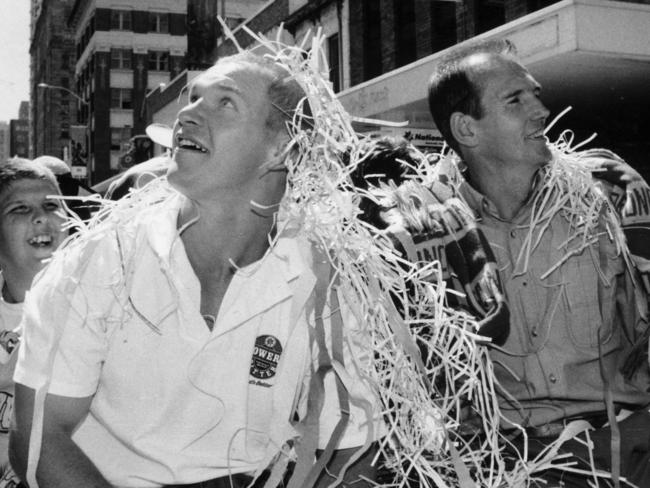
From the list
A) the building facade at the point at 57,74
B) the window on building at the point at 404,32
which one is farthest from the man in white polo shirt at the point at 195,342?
the building facade at the point at 57,74

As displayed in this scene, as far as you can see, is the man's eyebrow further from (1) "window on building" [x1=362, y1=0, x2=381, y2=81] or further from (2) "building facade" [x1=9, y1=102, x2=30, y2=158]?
(2) "building facade" [x1=9, y1=102, x2=30, y2=158]

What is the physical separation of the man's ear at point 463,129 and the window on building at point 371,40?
14.3m

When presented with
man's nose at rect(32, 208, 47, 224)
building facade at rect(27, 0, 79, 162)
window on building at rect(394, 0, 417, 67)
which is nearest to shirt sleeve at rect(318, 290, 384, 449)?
man's nose at rect(32, 208, 47, 224)

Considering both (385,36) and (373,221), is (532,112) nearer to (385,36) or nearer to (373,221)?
(373,221)

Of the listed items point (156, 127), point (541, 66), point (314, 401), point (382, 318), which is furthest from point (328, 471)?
point (541, 66)

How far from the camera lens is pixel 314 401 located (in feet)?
7.77

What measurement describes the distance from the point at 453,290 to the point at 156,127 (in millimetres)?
1338

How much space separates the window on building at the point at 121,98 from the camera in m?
52.2

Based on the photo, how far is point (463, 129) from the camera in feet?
10.5

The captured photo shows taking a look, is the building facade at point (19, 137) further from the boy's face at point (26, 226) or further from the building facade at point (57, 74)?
the boy's face at point (26, 226)

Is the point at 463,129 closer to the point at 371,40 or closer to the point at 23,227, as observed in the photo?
the point at 23,227

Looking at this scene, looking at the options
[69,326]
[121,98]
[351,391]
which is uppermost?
[121,98]

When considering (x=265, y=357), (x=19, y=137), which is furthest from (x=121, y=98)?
(x=19, y=137)

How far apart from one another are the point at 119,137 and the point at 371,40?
125 ft
